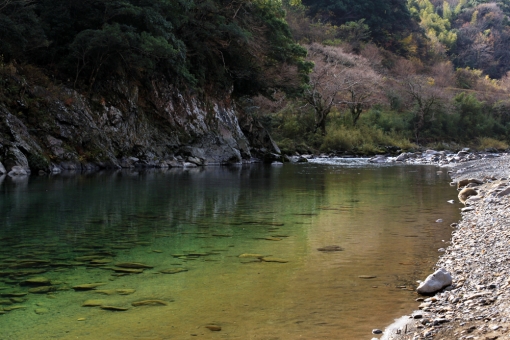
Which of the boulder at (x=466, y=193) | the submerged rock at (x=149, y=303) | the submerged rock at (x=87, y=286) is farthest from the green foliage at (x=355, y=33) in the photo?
the submerged rock at (x=149, y=303)

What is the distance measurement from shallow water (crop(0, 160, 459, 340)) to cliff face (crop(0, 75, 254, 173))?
8138mm

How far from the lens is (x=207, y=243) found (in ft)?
19.3

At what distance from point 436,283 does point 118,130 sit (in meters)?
18.8

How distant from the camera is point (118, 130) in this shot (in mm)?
21172

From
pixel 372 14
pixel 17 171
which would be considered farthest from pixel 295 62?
pixel 372 14

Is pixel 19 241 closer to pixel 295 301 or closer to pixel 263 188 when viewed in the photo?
pixel 295 301

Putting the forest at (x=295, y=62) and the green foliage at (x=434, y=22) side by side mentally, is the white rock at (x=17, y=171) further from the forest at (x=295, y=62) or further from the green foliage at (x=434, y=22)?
the green foliage at (x=434, y=22)

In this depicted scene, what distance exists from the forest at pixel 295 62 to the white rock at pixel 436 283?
16.8 m

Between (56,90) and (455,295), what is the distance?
61.7 feet

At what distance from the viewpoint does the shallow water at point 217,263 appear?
3.35 meters

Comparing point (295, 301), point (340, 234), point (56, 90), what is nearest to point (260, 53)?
point (56, 90)

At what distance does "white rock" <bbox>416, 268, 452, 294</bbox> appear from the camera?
3.84 meters

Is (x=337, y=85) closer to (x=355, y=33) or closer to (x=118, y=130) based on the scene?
(x=118, y=130)

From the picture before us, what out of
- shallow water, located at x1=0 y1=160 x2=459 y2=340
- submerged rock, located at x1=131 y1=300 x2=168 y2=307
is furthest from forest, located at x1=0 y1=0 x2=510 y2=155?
submerged rock, located at x1=131 y1=300 x2=168 y2=307
